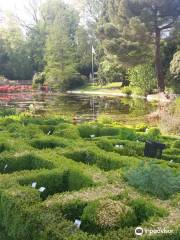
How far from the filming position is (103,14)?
48.8 meters

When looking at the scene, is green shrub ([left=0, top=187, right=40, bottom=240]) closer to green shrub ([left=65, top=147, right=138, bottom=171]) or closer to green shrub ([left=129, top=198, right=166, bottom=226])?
green shrub ([left=129, top=198, right=166, bottom=226])

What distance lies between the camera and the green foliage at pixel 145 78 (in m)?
38.4

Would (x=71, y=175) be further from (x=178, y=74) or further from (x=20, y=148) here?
(x=178, y=74)

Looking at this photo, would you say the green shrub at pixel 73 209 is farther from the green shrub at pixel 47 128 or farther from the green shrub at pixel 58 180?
the green shrub at pixel 47 128

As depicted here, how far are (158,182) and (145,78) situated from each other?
1310 inches

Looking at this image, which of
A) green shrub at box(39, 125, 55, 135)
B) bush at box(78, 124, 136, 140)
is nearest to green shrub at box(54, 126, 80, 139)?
bush at box(78, 124, 136, 140)

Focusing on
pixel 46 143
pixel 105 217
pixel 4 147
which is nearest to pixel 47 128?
pixel 46 143

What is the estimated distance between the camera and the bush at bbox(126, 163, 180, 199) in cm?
574

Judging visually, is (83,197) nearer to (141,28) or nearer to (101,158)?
(101,158)

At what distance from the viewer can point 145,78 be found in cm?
3847

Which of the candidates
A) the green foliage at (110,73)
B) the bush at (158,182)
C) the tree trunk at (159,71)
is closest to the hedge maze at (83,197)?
the bush at (158,182)

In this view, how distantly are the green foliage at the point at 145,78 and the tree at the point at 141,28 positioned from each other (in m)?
1.35

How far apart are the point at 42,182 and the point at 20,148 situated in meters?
2.16

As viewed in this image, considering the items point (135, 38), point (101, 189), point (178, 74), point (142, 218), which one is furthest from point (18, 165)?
point (135, 38)
